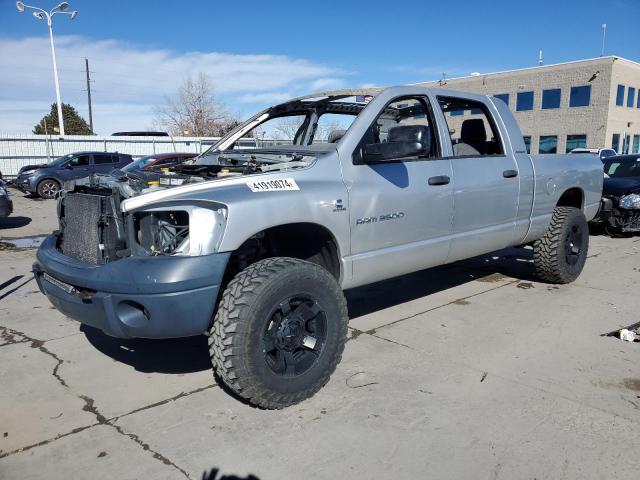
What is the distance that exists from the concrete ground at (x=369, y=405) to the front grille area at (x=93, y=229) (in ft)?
3.07

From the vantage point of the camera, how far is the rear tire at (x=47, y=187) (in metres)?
17.7

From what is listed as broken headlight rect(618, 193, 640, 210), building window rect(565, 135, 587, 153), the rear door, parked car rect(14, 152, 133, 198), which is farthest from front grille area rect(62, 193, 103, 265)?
building window rect(565, 135, 587, 153)

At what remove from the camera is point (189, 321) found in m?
2.88

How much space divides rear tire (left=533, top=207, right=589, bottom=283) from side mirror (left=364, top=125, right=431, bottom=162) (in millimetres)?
2597

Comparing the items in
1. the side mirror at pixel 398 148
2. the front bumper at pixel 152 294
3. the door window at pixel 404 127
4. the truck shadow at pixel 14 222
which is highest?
the door window at pixel 404 127

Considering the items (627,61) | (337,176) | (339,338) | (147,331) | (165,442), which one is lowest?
(165,442)

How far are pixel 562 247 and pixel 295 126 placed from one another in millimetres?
3179

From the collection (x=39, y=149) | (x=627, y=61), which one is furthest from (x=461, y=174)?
(x=627, y=61)

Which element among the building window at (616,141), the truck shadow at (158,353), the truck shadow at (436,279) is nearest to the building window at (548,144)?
the building window at (616,141)

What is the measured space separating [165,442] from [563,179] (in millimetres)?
4729

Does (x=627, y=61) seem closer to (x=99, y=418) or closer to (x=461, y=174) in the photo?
(x=461, y=174)

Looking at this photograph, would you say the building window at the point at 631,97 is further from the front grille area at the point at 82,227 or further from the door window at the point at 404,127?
the front grille area at the point at 82,227

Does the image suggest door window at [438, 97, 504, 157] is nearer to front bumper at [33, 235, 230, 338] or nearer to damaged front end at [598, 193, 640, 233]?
front bumper at [33, 235, 230, 338]

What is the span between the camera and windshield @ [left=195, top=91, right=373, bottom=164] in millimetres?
4523
